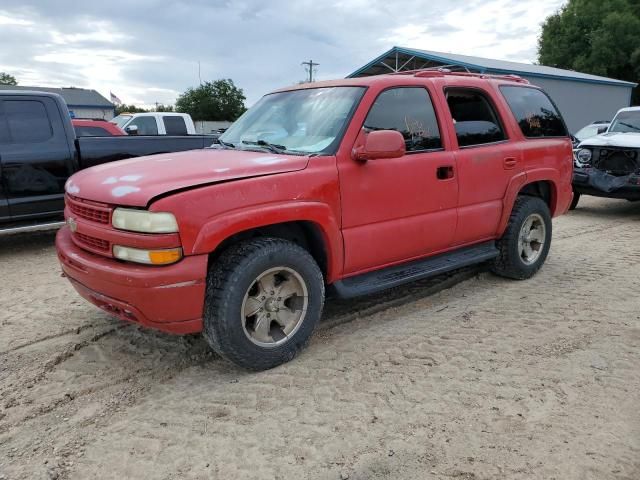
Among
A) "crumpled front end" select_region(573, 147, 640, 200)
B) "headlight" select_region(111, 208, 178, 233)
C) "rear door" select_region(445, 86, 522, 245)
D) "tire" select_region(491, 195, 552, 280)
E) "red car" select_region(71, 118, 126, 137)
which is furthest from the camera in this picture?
"red car" select_region(71, 118, 126, 137)

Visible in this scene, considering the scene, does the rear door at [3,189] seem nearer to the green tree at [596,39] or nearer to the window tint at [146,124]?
the window tint at [146,124]

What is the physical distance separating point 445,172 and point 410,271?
85 centimetres

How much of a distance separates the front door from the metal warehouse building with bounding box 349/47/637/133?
17448mm

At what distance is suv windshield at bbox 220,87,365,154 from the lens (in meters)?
3.59

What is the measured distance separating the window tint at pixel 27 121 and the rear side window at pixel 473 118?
501cm

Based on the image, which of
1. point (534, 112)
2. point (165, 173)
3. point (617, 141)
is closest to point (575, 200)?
point (617, 141)

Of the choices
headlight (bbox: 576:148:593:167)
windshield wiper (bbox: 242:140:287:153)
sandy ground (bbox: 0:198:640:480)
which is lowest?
sandy ground (bbox: 0:198:640:480)

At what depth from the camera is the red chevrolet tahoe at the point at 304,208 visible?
284cm

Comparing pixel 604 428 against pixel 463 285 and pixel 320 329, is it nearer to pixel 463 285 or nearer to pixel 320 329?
pixel 320 329

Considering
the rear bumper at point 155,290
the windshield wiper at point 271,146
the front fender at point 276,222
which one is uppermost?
the windshield wiper at point 271,146

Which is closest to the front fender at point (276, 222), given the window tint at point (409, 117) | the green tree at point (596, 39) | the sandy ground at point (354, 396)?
the sandy ground at point (354, 396)

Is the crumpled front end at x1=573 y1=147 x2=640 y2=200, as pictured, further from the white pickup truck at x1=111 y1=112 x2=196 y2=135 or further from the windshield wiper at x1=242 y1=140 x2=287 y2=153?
the white pickup truck at x1=111 y1=112 x2=196 y2=135

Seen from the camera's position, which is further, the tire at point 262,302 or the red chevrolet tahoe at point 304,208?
the tire at point 262,302

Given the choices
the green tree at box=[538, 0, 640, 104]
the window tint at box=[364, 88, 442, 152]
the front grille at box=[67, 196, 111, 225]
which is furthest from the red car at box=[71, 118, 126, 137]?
the green tree at box=[538, 0, 640, 104]
